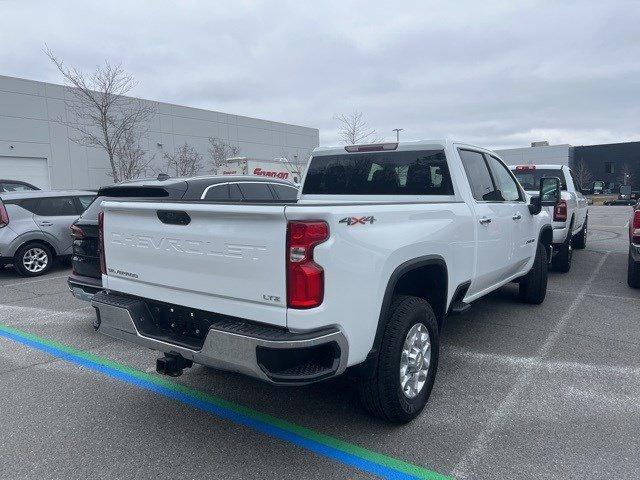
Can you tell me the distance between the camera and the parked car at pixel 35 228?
8992 mm

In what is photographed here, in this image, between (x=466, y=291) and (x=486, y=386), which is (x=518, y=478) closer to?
(x=486, y=386)

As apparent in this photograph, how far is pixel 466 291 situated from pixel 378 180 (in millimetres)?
1317

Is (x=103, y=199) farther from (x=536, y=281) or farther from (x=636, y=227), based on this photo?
(x=636, y=227)

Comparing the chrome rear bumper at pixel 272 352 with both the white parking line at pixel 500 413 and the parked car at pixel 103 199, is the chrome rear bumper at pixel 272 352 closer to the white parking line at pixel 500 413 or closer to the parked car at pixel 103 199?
the white parking line at pixel 500 413

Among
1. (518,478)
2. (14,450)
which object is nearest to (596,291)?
(518,478)

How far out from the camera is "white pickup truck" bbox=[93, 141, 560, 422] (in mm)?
2639

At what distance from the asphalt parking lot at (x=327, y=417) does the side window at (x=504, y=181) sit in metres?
1.50

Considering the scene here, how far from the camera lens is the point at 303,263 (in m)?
2.60

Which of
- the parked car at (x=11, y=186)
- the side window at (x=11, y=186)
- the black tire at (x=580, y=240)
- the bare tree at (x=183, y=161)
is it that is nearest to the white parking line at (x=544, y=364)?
the black tire at (x=580, y=240)

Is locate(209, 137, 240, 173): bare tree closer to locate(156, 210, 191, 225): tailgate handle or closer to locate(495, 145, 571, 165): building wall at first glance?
locate(156, 210, 191, 225): tailgate handle

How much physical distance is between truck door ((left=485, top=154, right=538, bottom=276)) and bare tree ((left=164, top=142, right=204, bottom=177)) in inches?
1086

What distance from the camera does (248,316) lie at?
2.80 meters

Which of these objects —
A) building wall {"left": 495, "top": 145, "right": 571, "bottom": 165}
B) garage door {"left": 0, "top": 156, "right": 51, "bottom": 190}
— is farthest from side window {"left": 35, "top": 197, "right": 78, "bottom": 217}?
building wall {"left": 495, "top": 145, "right": 571, "bottom": 165}

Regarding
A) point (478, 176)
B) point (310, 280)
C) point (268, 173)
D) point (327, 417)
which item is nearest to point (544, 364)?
point (478, 176)
